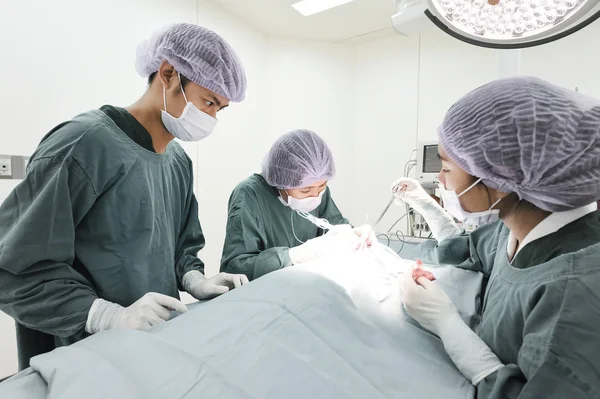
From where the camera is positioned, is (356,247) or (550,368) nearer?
(550,368)

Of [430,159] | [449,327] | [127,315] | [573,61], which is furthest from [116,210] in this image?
[573,61]

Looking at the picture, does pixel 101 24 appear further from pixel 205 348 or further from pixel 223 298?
pixel 205 348

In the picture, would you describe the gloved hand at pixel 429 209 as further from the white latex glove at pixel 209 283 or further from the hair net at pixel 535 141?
the white latex glove at pixel 209 283

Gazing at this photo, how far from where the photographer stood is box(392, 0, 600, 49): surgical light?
678 mm

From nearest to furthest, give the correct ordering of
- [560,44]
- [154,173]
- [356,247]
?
[154,173]
[356,247]
[560,44]

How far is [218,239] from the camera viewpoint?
286 cm

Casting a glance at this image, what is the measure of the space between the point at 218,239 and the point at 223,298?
6.60 ft

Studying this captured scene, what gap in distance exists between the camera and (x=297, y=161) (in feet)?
5.14

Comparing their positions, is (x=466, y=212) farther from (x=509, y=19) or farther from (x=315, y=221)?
(x=315, y=221)

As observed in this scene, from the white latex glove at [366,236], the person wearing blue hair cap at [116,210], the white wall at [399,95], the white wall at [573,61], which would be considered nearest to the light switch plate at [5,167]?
the person wearing blue hair cap at [116,210]

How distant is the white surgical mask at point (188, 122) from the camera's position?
3.59 feet

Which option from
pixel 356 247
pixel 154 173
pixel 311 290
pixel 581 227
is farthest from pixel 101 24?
pixel 581 227

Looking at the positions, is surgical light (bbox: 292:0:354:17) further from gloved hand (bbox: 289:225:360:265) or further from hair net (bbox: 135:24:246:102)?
gloved hand (bbox: 289:225:360:265)

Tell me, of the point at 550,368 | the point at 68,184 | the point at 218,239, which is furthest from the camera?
the point at 218,239
